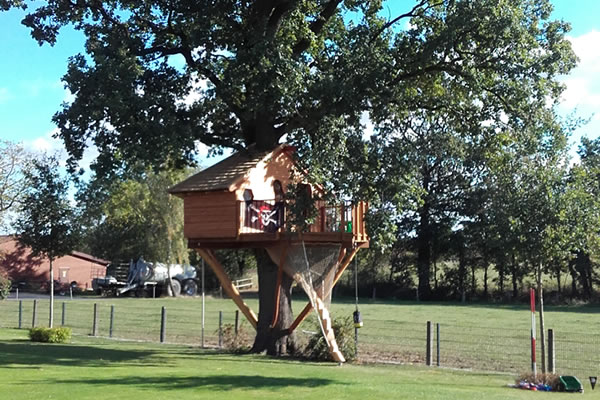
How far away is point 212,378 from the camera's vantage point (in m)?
13.1

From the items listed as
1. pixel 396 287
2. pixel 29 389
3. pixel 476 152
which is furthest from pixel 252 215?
pixel 396 287

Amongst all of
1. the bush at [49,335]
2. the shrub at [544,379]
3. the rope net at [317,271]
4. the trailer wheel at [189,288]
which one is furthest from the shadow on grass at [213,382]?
the trailer wheel at [189,288]

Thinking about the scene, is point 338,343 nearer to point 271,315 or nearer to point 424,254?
point 271,315

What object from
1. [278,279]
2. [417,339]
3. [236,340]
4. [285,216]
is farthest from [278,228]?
[417,339]

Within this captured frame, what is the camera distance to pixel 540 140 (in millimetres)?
16594

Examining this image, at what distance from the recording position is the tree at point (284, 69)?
16.8m

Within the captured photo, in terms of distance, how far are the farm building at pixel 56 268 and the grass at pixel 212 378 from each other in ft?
162

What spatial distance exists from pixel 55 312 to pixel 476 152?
2403 centimetres

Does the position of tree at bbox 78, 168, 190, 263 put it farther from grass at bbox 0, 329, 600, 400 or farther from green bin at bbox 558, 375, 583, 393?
green bin at bbox 558, 375, 583, 393

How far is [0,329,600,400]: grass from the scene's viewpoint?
11281mm

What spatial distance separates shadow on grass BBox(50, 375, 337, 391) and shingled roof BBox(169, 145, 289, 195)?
6.28 meters

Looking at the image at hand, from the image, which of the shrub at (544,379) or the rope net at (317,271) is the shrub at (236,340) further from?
the shrub at (544,379)

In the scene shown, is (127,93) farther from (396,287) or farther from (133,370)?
(396,287)

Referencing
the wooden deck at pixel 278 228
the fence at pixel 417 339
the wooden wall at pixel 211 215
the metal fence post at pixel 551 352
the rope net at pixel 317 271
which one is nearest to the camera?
the metal fence post at pixel 551 352
